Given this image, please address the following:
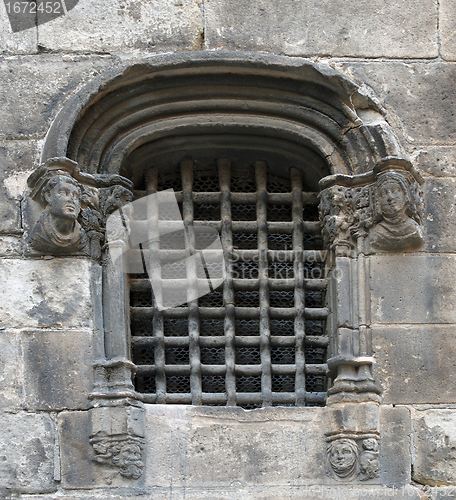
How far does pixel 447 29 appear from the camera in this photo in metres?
7.03

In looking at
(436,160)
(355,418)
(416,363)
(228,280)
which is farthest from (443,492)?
(436,160)

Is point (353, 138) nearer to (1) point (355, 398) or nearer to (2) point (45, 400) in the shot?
(1) point (355, 398)

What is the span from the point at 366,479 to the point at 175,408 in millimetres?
1200

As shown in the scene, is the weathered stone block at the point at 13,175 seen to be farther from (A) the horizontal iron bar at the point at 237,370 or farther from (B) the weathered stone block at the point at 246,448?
(B) the weathered stone block at the point at 246,448

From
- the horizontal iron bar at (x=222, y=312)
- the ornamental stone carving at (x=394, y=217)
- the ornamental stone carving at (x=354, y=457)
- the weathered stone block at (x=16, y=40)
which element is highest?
the weathered stone block at (x=16, y=40)

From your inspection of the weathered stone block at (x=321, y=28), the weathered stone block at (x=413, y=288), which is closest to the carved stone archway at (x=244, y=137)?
the weathered stone block at (x=413, y=288)

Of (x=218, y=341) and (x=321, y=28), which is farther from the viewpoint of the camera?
(x=321, y=28)

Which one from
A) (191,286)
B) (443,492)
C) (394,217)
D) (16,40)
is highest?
(16,40)

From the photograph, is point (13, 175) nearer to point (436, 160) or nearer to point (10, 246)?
point (10, 246)

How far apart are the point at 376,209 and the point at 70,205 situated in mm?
1907

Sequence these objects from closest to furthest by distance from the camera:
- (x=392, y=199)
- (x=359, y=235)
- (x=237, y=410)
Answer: (x=237, y=410) → (x=392, y=199) → (x=359, y=235)

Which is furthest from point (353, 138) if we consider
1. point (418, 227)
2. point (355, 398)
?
point (355, 398)

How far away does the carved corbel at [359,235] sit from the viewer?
631cm

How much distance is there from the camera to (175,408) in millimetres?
6172
